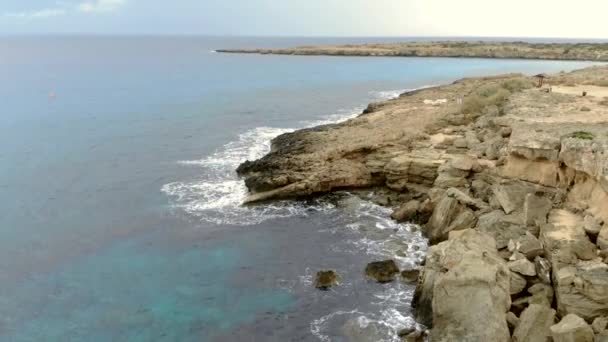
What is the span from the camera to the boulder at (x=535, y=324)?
1445 cm

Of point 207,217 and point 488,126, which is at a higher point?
point 488,126

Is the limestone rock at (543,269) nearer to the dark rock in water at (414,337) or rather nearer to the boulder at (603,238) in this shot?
the boulder at (603,238)

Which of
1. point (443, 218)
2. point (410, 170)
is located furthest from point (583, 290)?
point (410, 170)

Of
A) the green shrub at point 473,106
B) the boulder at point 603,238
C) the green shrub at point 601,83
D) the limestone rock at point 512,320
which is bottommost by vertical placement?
the limestone rock at point 512,320

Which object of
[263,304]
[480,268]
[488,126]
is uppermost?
[488,126]

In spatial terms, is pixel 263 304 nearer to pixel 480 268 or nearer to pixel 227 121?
pixel 480 268

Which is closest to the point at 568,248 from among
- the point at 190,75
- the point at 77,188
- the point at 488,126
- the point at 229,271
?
the point at 229,271

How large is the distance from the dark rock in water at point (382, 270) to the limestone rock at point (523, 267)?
448cm

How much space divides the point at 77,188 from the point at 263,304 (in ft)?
59.5

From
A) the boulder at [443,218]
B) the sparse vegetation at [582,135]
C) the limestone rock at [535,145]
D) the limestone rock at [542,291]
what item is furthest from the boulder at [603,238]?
the boulder at [443,218]

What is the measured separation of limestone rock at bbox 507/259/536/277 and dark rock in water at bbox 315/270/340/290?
6.36m

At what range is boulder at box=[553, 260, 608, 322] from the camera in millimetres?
14680

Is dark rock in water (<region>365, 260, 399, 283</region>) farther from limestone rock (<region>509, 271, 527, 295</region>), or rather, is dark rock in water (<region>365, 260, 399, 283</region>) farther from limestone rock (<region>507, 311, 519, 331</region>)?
limestone rock (<region>507, 311, 519, 331</region>)

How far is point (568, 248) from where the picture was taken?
55.7 ft
